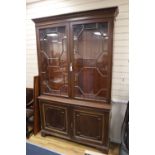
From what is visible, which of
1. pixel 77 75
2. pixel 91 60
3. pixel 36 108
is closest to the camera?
pixel 91 60

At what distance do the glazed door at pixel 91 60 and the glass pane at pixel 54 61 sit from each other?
0.22 meters

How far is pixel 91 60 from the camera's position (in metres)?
2.36

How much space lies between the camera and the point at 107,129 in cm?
229

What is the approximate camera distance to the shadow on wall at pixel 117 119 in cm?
253

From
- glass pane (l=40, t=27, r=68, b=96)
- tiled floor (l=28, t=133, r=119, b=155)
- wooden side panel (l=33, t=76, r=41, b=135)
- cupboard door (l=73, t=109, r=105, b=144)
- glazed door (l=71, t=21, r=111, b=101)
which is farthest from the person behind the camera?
wooden side panel (l=33, t=76, r=41, b=135)

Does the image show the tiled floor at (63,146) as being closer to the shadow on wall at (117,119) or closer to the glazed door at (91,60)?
the shadow on wall at (117,119)

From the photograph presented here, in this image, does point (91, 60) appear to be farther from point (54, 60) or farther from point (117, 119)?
point (117, 119)

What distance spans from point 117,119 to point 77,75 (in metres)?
1.04

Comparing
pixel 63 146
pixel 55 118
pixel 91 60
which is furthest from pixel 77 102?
pixel 63 146

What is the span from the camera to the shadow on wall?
2528 mm

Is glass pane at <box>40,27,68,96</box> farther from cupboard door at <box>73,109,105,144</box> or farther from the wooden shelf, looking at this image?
cupboard door at <box>73,109,105,144</box>

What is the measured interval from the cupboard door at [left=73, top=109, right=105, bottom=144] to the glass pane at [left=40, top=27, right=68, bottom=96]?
47cm

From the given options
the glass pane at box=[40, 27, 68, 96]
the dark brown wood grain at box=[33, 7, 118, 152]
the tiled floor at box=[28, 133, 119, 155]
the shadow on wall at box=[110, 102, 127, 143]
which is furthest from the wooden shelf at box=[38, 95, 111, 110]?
the tiled floor at box=[28, 133, 119, 155]
